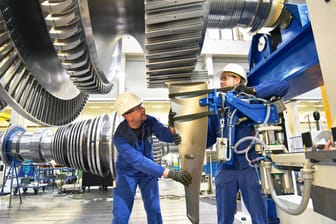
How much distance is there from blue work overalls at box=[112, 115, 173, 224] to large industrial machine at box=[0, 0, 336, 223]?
1.09ft

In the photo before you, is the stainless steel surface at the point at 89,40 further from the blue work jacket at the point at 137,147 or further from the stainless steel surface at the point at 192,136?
the blue work jacket at the point at 137,147

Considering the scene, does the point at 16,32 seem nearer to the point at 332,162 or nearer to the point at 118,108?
the point at 118,108

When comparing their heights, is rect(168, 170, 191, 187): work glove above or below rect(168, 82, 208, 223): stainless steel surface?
below

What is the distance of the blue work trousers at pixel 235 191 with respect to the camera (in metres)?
1.11

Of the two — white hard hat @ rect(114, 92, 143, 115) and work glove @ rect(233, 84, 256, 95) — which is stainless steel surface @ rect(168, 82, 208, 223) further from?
white hard hat @ rect(114, 92, 143, 115)

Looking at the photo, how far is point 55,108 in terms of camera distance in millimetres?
1323

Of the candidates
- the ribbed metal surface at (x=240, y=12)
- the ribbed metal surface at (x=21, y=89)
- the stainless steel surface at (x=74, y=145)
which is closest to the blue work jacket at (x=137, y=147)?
the ribbed metal surface at (x=21, y=89)

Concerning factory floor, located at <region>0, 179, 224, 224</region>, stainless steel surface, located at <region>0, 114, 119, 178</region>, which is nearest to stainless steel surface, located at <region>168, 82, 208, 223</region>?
factory floor, located at <region>0, 179, 224, 224</region>

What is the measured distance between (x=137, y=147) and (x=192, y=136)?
0.54 metres

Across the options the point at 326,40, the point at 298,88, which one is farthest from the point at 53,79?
the point at 298,88

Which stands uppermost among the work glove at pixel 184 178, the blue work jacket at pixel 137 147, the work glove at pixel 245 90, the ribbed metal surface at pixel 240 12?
the ribbed metal surface at pixel 240 12

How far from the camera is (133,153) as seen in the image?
1.33 m

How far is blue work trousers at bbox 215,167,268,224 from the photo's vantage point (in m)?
1.11

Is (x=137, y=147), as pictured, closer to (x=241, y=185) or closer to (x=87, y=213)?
(x=241, y=185)
